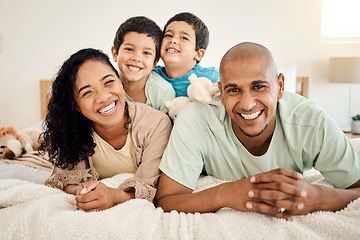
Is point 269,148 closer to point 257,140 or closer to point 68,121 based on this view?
point 257,140

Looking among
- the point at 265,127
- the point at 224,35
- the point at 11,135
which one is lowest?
the point at 11,135

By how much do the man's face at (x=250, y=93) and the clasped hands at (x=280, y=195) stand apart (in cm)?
23

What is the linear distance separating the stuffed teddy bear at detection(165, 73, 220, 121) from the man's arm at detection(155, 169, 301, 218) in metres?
0.38

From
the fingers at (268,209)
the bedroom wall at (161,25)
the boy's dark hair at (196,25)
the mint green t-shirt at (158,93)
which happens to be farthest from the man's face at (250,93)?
the bedroom wall at (161,25)

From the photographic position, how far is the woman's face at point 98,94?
1350mm

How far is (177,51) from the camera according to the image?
1.86 meters

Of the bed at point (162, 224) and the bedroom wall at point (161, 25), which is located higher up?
the bedroom wall at point (161, 25)

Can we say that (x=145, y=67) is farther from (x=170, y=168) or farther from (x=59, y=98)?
(x=170, y=168)

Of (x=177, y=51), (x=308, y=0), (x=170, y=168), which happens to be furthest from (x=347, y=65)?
(x=170, y=168)

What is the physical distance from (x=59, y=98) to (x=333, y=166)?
1.13 meters

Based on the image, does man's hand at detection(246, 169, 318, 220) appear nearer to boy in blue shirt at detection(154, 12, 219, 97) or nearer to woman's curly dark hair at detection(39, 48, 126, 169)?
woman's curly dark hair at detection(39, 48, 126, 169)

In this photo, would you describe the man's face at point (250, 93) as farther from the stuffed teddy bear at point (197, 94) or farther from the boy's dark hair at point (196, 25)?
the boy's dark hair at point (196, 25)

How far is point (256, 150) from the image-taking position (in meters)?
1.30

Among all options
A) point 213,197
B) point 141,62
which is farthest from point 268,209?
point 141,62
